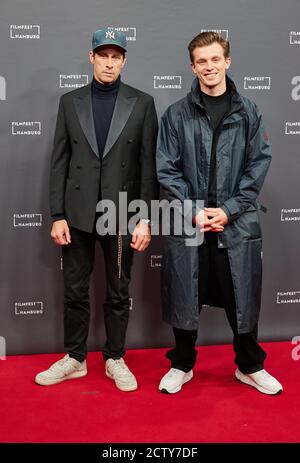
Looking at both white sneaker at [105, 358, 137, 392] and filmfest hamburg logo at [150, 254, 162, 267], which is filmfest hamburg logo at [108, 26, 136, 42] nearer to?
filmfest hamburg logo at [150, 254, 162, 267]

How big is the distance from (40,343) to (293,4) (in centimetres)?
236

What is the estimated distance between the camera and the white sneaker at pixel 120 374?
2885mm

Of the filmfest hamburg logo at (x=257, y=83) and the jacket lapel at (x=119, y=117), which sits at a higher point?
the filmfest hamburg logo at (x=257, y=83)

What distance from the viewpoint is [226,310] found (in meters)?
2.81

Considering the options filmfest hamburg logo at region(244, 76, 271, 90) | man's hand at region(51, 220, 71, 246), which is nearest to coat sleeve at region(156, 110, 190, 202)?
man's hand at region(51, 220, 71, 246)

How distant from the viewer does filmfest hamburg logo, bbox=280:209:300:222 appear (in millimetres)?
3482

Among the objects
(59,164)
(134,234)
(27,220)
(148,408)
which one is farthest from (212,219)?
(27,220)

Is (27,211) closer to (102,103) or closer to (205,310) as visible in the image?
(102,103)

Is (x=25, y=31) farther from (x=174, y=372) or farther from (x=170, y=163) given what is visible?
(x=174, y=372)

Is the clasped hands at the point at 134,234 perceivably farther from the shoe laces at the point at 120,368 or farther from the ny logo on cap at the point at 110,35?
the ny logo on cap at the point at 110,35

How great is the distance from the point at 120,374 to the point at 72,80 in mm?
1550

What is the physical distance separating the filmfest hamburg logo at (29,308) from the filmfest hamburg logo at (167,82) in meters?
1.37

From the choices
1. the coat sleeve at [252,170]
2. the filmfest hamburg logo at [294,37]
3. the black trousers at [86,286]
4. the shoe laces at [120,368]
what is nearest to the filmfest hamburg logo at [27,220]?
the black trousers at [86,286]

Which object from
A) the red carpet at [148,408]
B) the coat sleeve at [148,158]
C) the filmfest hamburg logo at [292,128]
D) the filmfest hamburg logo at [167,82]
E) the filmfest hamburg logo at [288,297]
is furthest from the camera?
the filmfest hamburg logo at [288,297]
